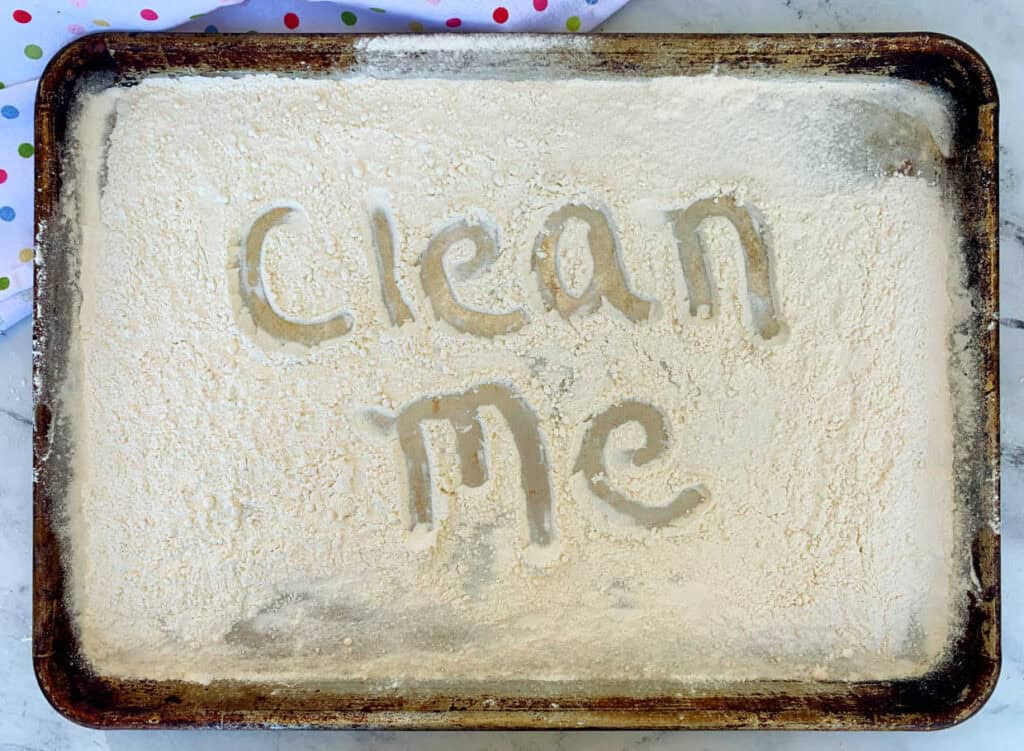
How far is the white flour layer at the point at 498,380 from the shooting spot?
0.74 m

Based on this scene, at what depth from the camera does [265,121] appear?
0.73m

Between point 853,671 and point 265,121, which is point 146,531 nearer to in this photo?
point 265,121

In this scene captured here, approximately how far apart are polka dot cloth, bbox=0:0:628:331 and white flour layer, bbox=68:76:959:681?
7 centimetres

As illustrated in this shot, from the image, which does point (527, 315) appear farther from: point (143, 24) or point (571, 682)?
point (143, 24)

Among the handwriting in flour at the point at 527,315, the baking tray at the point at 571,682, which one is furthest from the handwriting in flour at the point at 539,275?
the baking tray at the point at 571,682

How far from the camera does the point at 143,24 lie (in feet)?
2.42

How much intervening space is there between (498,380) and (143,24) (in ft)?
1.66

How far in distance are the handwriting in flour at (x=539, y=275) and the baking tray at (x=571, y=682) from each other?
15cm

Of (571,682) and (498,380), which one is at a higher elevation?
(498,380)

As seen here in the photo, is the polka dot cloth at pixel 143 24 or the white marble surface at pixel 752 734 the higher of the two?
the polka dot cloth at pixel 143 24

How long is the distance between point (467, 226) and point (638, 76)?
228 millimetres

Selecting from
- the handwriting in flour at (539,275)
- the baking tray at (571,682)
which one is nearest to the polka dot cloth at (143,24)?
the baking tray at (571,682)

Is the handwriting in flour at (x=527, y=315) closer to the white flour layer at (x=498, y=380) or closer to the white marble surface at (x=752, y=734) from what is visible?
the white flour layer at (x=498, y=380)

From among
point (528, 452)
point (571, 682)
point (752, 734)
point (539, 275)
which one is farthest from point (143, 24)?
point (752, 734)
